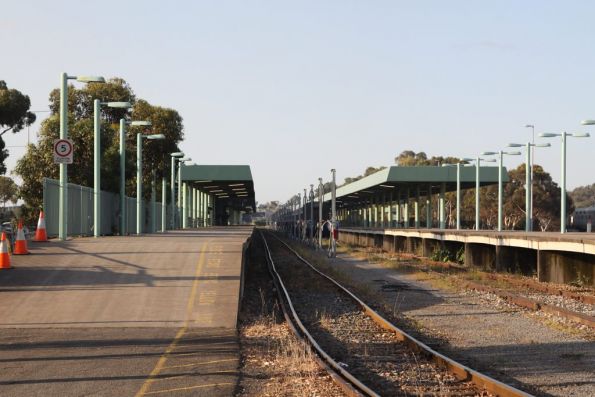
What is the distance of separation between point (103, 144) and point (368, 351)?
42.9m

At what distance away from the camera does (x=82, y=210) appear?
29.0 meters

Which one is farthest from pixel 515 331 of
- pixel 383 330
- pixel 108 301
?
pixel 108 301

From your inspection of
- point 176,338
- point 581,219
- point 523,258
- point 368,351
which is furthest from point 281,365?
point 581,219

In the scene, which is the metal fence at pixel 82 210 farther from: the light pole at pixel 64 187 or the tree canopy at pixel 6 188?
the tree canopy at pixel 6 188

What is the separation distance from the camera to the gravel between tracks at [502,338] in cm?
1006

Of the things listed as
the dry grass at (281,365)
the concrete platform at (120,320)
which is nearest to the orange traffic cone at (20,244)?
the concrete platform at (120,320)

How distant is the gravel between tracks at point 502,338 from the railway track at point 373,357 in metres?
0.49

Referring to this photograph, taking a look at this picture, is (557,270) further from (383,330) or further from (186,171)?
(186,171)

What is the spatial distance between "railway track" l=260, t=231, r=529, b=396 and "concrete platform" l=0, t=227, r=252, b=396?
1.32m

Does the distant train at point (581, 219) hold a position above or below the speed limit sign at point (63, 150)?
below

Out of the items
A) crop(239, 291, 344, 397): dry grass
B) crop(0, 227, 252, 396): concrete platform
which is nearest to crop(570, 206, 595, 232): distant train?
crop(0, 227, 252, 396): concrete platform

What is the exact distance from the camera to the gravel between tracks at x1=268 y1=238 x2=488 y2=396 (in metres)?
9.38

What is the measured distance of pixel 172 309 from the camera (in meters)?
14.4

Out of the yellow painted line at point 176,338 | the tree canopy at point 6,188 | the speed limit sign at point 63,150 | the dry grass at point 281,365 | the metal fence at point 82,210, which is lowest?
the dry grass at point 281,365
